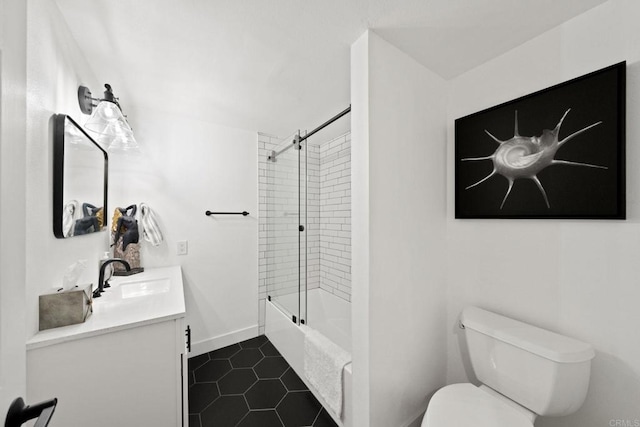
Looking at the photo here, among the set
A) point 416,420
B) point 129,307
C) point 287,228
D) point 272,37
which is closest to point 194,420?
point 129,307

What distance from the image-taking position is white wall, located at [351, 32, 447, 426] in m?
1.22

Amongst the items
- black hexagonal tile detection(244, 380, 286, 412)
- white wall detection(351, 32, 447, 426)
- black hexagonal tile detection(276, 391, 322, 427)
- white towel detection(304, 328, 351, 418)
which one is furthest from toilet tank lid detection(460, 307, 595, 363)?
black hexagonal tile detection(244, 380, 286, 412)

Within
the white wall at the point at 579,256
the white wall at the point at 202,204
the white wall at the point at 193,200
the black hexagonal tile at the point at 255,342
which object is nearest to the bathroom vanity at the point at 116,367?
the white wall at the point at 193,200

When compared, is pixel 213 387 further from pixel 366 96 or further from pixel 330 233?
pixel 366 96

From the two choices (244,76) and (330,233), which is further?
(330,233)

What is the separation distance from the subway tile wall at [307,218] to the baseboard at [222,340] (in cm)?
12

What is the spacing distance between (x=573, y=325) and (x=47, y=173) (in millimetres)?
2517

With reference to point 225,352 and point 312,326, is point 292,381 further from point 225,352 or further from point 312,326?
point 225,352

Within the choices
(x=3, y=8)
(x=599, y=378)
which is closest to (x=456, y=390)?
(x=599, y=378)

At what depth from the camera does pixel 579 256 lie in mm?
1112

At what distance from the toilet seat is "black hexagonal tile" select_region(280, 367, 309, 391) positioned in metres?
1.05

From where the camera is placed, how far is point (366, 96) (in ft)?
3.92

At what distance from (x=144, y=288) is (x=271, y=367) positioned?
3.99 ft

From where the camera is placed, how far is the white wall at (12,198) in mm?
467
